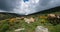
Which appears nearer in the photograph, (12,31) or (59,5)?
(12,31)

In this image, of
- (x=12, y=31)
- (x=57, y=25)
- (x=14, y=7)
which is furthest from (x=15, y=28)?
(x=57, y=25)

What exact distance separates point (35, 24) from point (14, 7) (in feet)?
0.61

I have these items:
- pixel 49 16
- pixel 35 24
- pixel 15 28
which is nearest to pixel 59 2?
pixel 49 16

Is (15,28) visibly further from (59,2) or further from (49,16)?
(59,2)

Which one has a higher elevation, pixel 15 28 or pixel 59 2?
pixel 59 2

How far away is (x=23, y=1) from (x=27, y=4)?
1.3 inches

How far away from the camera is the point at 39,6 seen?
911 millimetres

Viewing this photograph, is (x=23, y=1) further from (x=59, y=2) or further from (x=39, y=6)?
(x=59, y=2)

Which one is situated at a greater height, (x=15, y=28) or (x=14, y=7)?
(x=14, y=7)

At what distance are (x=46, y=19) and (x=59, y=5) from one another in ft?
0.46

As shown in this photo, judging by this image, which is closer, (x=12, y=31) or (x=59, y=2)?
(x=12, y=31)

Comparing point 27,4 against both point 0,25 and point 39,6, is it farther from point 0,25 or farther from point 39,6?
point 0,25

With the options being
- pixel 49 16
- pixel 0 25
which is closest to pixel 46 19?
pixel 49 16

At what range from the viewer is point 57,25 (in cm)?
83
